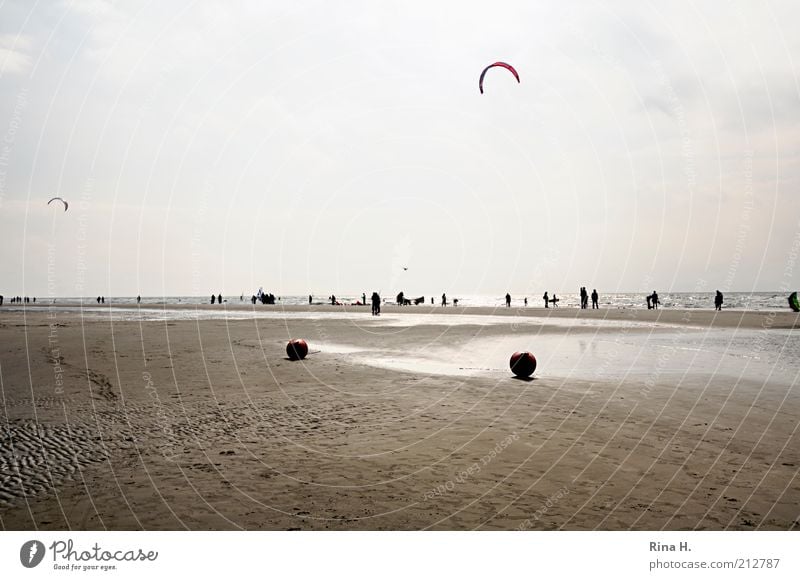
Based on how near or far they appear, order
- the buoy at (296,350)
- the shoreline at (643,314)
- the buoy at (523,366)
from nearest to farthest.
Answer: the buoy at (523,366) < the buoy at (296,350) < the shoreline at (643,314)

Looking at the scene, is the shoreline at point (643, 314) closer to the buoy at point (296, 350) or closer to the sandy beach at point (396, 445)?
the sandy beach at point (396, 445)

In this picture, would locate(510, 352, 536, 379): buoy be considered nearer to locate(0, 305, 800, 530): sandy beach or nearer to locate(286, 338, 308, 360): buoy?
locate(0, 305, 800, 530): sandy beach

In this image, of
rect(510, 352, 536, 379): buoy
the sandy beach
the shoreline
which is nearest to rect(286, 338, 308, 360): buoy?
the sandy beach

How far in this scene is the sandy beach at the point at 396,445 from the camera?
5801 mm

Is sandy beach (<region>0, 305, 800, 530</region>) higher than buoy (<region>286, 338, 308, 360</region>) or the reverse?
the reverse

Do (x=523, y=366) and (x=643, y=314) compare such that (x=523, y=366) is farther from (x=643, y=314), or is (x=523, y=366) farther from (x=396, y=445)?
(x=643, y=314)

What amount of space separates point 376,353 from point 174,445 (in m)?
12.7

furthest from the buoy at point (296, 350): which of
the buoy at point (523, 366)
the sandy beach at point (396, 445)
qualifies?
the buoy at point (523, 366)

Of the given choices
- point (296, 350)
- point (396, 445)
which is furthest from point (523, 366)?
point (296, 350)

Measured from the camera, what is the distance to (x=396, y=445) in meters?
8.29

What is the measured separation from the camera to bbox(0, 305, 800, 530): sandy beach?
5801mm
